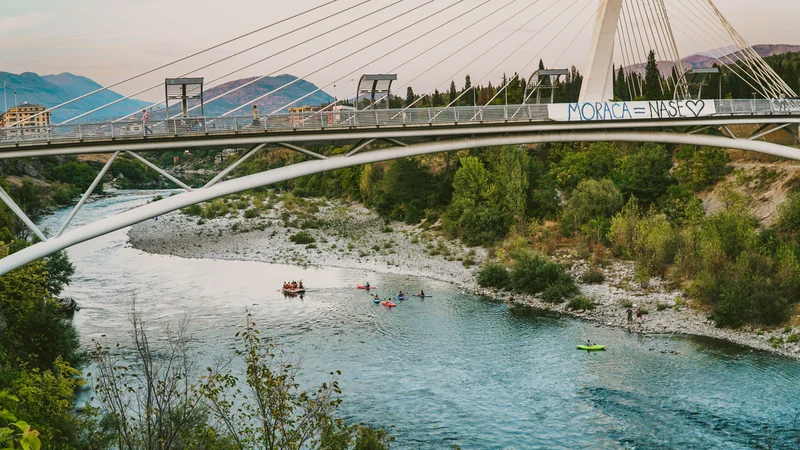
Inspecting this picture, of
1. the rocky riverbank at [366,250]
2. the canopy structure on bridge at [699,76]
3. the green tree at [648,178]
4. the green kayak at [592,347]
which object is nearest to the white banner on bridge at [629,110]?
the canopy structure on bridge at [699,76]

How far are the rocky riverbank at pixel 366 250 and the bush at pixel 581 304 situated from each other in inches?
9.4

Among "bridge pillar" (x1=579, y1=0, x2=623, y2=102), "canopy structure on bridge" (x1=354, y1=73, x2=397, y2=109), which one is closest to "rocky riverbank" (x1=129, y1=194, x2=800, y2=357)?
"bridge pillar" (x1=579, y1=0, x2=623, y2=102)

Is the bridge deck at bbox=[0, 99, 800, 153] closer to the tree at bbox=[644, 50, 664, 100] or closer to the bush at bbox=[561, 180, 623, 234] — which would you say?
the bush at bbox=[561, 180, 623, 234]

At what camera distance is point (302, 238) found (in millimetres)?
48375

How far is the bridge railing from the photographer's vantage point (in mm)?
19922

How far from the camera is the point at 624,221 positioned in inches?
1474

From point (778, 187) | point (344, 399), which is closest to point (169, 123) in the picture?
point (344, 399)

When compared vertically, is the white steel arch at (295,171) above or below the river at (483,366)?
above

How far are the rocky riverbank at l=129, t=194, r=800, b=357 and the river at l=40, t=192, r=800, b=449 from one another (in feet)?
5.13

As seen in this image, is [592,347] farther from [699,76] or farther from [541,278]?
[699,76]

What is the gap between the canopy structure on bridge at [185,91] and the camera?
843 inches

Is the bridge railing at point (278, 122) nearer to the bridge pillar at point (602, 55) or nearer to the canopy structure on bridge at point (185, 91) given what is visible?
the canopy structure on bridge at point (185, 91)

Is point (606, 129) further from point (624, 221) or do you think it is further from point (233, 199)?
point (233, 199)

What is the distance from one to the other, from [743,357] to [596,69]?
1081 centimetres
